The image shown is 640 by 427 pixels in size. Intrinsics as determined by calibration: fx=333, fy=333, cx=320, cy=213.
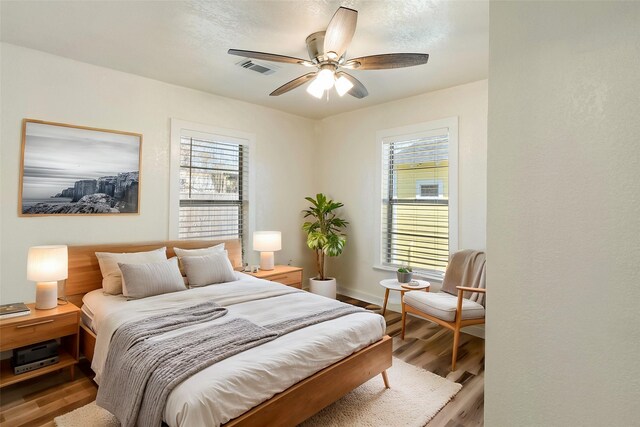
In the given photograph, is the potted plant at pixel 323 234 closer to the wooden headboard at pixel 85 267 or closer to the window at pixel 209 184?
the window at pixel 209 184

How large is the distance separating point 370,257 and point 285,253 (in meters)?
1.26

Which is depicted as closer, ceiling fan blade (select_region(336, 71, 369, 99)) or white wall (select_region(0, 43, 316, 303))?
ceiling fan blade (select_region(336, 71, 369, 99))

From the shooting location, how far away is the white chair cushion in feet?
9.92

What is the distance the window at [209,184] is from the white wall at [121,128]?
132mm

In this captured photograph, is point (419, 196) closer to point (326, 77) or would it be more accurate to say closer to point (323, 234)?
point (323, 234)

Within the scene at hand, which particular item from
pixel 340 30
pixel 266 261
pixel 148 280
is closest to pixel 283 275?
pixel 266 261

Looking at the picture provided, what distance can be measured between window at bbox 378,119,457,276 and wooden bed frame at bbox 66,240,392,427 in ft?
6.18

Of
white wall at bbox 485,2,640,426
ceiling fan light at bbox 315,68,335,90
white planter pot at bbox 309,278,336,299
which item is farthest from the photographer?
white planter pot at bbox 309,278,336,299

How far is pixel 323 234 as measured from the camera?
15.4 ft

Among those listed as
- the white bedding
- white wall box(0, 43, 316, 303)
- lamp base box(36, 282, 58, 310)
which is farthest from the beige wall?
the white bedding

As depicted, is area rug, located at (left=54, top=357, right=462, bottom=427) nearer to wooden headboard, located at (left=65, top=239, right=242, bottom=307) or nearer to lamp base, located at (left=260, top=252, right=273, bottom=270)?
wooden headboard, located at (left=65, top=239, right=242, bottom=307)

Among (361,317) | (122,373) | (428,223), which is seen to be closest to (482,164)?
(428,223)

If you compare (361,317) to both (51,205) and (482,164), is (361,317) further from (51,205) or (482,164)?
(51,205)

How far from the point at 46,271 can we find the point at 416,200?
3.87 metres
